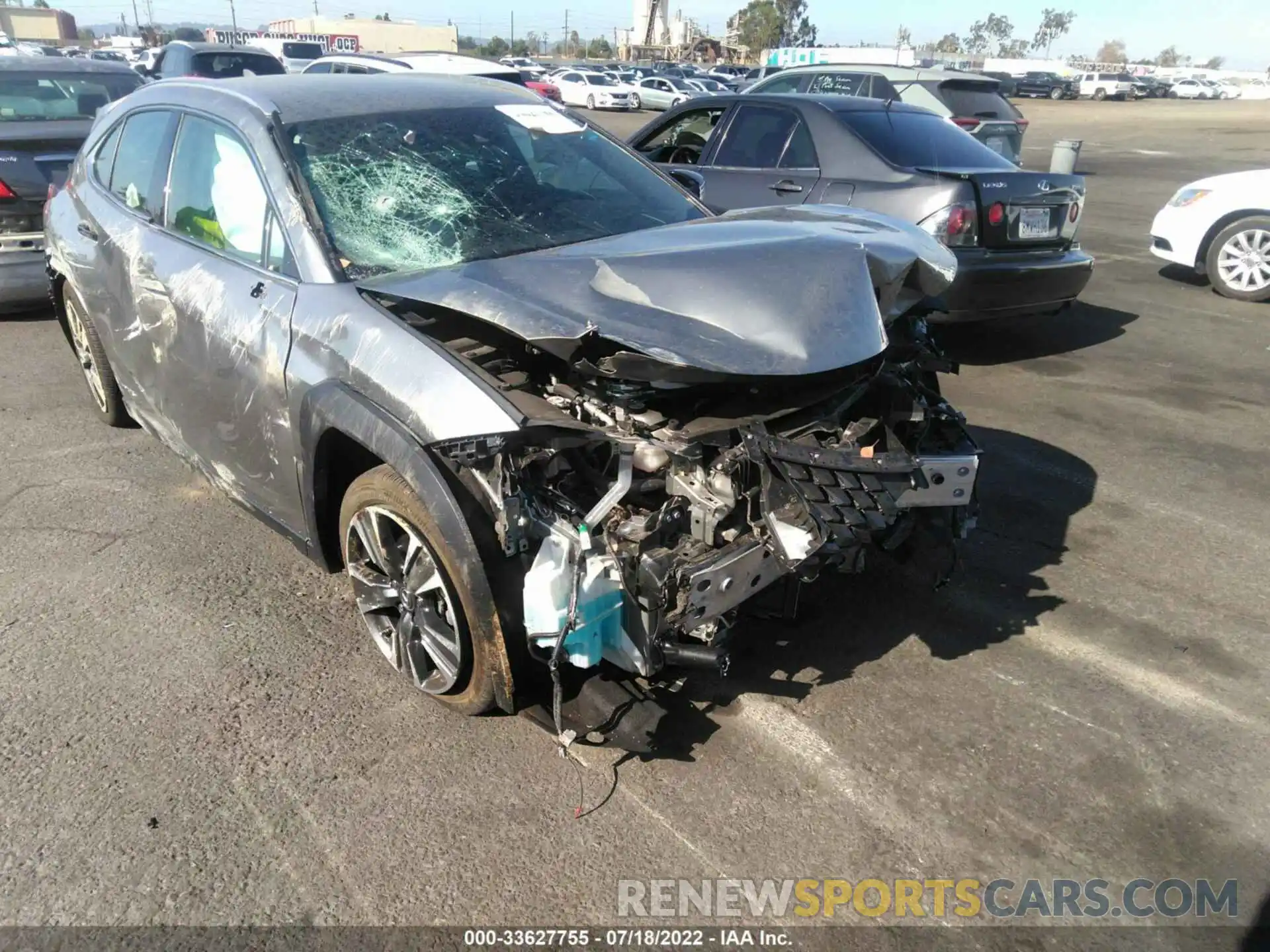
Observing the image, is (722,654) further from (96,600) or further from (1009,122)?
(1009,122)

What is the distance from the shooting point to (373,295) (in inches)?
119

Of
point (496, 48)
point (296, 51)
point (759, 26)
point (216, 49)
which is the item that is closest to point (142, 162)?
point (216, 49)

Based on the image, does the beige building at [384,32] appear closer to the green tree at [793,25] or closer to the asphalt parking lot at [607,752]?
the green tree at [793,25]

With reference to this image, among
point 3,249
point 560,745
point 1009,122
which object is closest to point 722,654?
point 560,745

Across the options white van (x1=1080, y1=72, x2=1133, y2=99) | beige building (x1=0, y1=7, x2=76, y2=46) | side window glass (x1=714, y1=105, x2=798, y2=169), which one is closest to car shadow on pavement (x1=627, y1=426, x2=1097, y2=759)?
side window glass (x1=714, y1=105, x2=798, y2=169)

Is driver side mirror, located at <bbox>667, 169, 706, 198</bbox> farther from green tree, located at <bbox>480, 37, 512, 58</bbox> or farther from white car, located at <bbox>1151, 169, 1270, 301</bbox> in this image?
green tree, located at <bbox>480, 37, 512, 58</bbox>

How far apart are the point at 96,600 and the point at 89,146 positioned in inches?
101

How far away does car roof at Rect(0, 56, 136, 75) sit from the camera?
8102 millimetres

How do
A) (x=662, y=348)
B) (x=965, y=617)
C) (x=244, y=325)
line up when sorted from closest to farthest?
Result: (x=662, y=348) → (x=244, y=325) → (x=965, y=617)

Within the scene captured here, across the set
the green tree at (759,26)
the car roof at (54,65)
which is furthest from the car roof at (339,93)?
the green tree at (759,26)

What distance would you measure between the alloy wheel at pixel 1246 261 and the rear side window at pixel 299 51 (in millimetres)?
26926

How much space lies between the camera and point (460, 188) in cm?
359

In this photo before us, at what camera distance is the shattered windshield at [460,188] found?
332 centimetres

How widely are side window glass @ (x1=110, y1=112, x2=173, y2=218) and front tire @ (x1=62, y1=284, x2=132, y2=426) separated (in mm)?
757
